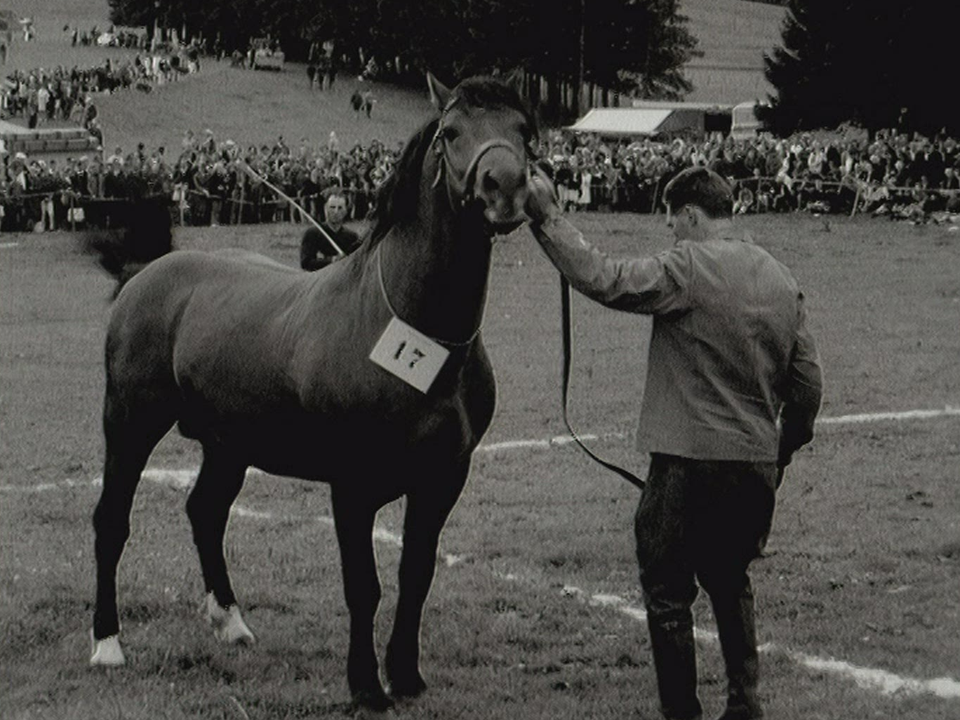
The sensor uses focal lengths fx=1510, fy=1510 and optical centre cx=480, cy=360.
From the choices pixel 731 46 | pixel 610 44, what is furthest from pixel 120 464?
pixel 731 46

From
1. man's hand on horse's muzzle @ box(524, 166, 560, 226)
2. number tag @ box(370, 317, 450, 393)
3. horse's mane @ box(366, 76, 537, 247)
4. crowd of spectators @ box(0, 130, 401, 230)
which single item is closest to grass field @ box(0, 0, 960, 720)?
number tag @ box(370, 317, 450, 393)

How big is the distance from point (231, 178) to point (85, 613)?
28.9 metres

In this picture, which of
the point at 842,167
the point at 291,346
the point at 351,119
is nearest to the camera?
the point at 291,346

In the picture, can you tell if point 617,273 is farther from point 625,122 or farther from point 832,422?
point 625,122

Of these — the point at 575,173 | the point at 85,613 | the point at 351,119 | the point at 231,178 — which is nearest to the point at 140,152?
the point at 231,178

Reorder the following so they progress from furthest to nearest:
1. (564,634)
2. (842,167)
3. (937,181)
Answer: (842,167) → (937,181) → (564,634)

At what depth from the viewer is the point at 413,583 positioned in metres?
6.45

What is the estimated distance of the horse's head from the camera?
5.17m

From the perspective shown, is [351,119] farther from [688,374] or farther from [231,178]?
[688,374]

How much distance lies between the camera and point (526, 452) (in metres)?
12.1

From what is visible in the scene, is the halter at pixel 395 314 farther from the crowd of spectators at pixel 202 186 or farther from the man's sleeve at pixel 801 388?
the crowd of spectators at pixel 202 186

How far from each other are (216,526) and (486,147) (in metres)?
3.07

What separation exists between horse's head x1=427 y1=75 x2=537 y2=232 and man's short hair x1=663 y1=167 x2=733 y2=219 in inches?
24.3

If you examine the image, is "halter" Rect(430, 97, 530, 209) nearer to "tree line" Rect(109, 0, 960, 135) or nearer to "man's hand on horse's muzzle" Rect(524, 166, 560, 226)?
"man's hand on horse's muzzle" Rect(524, 166, 560, 226)
